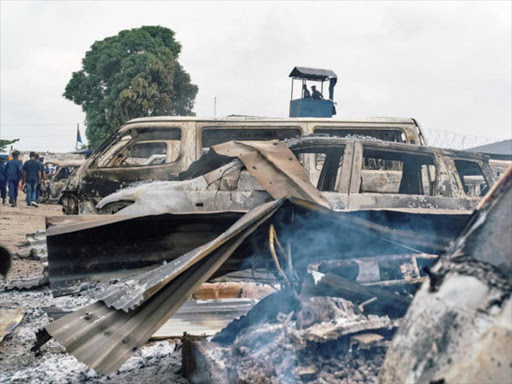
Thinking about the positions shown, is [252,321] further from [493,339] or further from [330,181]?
[330,181]

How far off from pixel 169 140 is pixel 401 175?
12.9 feet

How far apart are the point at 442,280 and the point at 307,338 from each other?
131cm

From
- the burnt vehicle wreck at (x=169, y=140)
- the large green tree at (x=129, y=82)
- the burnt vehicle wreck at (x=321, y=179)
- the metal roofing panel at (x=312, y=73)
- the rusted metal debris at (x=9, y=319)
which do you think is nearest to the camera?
the rusted metal debris at (x=9, y=319)

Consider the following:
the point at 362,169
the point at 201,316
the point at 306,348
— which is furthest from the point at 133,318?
the point at 362,169

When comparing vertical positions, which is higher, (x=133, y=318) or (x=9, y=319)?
(x=133, y=318)

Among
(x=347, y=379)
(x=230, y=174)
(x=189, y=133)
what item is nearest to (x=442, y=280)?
(x=347, y=379)

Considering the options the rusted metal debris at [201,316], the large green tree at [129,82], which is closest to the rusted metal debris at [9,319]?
the rusted metal debris at [201,316]

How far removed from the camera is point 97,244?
356 centimetres

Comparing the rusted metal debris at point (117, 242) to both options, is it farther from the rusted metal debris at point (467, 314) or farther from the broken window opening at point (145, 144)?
the broken window opening at point (145, 144)

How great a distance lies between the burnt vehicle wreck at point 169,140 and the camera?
27.6 ft

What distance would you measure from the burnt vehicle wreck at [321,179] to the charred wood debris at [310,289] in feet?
5.19

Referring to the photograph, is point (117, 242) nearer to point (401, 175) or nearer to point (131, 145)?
point (401, 175)

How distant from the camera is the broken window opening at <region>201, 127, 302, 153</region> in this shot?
8656 millimetres

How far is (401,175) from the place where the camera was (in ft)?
21.2
